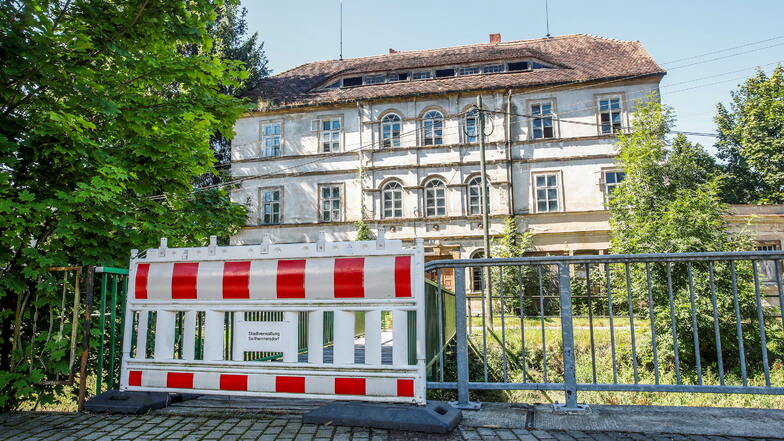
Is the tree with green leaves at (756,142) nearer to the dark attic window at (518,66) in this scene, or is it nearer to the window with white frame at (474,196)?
the dark attic window at (518,66)

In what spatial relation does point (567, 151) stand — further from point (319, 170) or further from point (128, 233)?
point (128, 233)

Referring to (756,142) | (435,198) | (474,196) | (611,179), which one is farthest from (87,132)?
(756,142)

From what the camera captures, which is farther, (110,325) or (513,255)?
(513,255)

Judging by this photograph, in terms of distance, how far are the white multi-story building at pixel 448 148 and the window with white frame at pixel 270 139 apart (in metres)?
0.06

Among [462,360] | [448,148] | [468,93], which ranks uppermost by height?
[468,93]

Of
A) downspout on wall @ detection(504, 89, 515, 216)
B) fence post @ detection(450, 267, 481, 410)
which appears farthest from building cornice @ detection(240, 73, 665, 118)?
fence post @ detection(450, 267, 481, 410)

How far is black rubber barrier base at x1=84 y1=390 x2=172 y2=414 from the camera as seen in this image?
3.78 metres

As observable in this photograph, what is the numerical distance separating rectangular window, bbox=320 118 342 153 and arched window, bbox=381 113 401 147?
8.09ft

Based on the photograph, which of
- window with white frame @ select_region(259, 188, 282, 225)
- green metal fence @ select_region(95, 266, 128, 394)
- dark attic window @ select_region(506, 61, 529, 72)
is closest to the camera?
green metal fence @ select_region(95, 266, 128, 394)

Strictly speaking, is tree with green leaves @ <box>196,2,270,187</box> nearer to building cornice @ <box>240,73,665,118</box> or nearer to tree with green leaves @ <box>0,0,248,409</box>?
building cornice @ <box>240,73,665,118</box>

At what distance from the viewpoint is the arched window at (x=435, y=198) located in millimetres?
23984

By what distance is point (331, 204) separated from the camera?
25172 mm

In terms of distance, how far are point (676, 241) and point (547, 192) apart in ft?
31.8

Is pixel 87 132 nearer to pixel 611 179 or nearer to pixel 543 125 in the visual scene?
pixel 543 125
